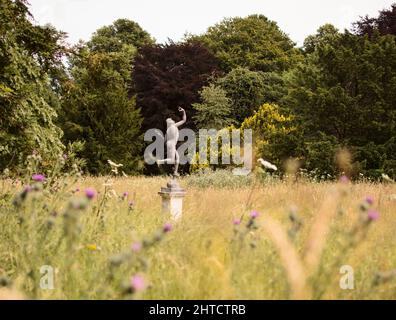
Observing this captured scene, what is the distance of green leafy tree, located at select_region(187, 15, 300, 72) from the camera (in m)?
28.0

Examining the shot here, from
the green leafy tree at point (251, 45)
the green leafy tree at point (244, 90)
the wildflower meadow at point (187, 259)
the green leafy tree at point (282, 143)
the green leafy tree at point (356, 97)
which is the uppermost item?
the green leafy tree at point (251, 45)

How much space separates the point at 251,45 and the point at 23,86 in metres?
24.2

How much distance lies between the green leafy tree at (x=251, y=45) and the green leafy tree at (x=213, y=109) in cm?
540

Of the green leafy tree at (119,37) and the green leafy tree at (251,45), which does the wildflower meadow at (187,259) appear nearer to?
the green leafy tree at (251,45)

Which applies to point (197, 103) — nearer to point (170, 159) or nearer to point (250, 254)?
point (170, 159)

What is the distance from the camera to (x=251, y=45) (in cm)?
2886

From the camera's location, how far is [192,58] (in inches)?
1039

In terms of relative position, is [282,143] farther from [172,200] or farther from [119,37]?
[119,37]

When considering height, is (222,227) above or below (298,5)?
below

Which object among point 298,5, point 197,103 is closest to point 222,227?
point 298,5

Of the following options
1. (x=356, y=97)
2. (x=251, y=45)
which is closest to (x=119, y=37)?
(x=251, y=45)

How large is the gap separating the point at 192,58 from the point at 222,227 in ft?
76.3

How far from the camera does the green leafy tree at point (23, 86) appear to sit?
5965 mm

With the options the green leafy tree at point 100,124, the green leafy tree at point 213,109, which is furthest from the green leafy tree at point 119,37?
the green leafy tree at point 100,124
